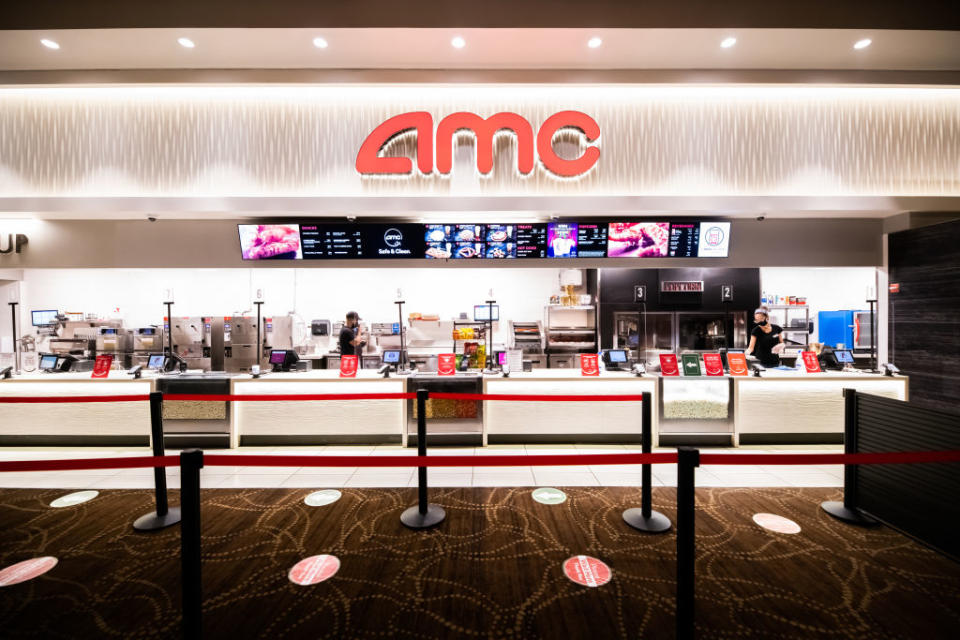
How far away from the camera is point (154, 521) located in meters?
2.92

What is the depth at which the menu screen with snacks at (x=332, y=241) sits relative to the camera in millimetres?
5215

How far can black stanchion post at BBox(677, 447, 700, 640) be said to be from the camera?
5.43 feet

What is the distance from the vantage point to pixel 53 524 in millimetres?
2961

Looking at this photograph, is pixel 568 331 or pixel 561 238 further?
pixel 568 331

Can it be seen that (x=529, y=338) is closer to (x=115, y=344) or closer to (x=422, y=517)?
(x=422, y=517)

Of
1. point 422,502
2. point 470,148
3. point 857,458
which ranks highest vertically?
point 470,148

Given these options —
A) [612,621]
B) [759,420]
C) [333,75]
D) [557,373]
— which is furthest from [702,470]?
[333,75]

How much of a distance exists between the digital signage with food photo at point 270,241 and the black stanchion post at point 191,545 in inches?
157

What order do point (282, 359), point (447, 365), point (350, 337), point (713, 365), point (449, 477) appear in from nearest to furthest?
point (449, 477)
point (713, 365)
point (447, 365)
point (282, 359)
point (350, 337)

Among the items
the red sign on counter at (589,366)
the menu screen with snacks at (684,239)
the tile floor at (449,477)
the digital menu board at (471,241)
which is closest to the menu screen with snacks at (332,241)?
the digital menu board at (471,241)

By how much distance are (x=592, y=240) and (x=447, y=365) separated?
2439mm

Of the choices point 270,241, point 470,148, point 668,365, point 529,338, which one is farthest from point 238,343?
point 668,365

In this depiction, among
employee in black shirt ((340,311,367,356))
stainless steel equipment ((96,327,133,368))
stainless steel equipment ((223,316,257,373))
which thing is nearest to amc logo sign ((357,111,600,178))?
employee in black shirt ((340,311,367,356))

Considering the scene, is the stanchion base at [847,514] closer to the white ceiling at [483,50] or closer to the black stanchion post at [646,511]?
the black stanchion post at [646,511]
